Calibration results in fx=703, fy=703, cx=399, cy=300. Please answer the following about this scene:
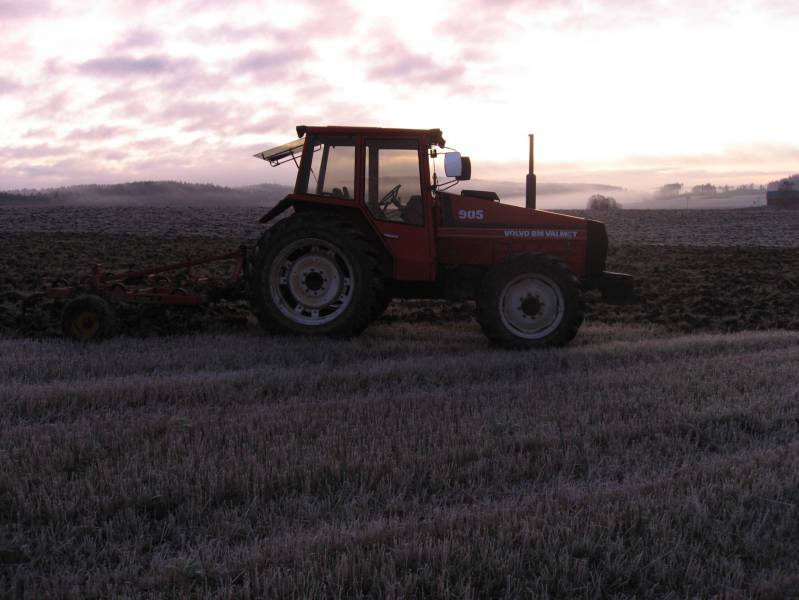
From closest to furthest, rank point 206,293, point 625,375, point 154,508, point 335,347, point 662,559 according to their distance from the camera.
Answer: point 662,559
point 154,508
point 625,375
point 335,347
point 206,293

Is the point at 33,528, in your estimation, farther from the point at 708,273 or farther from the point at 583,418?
the point at 708,273

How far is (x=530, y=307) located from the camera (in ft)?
26.3

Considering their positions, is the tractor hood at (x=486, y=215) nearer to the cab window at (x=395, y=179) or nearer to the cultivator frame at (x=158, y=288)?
the cab window at (x=395, y=179)

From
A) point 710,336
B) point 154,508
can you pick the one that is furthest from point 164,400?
point 710,336

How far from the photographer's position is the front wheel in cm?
782

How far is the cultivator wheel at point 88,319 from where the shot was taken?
26.6 feet

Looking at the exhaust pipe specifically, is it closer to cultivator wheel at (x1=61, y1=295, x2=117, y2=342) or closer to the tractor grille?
the tractor grille

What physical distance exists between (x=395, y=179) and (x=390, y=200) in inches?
9.6

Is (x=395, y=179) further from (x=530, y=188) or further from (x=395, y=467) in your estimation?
(x=395, y=467)

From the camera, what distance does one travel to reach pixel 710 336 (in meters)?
8.73

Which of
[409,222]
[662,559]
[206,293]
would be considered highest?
[409,222]

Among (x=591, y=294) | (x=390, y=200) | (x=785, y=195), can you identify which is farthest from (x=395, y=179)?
(x=785, y=195)

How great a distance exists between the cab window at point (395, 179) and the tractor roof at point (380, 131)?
0.09 m

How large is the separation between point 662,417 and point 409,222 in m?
3.83
